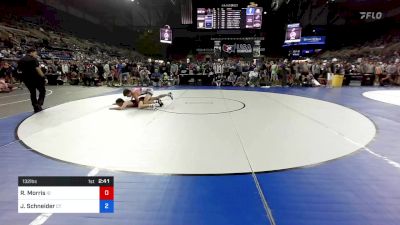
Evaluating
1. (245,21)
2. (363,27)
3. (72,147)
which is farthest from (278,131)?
(363,27)

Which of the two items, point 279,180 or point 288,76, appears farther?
point 288,76

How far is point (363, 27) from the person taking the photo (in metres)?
31.4

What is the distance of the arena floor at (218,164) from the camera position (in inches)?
89.7

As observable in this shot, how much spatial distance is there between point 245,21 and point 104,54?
1945cm

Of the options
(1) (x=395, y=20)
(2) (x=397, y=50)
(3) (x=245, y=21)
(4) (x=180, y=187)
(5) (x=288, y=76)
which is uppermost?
(1) (x=395, y=20)

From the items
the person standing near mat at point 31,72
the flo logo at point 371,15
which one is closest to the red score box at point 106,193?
the person standing near mat at point 31,72

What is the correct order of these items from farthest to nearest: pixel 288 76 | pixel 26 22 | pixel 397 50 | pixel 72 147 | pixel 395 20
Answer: pixel 395 20 → pixel 26 22 → pixel 397 50 → pixel 288 76 → pixel 72 147

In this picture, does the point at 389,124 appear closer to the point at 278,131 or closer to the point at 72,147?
the point at 278,131

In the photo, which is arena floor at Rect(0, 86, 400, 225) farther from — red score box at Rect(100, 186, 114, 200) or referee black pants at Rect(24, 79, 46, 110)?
referee black pants at Rect(24, 79, 46, 110)

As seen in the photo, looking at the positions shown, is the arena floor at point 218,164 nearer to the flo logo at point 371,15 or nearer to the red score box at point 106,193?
the red score box at point 106,193
